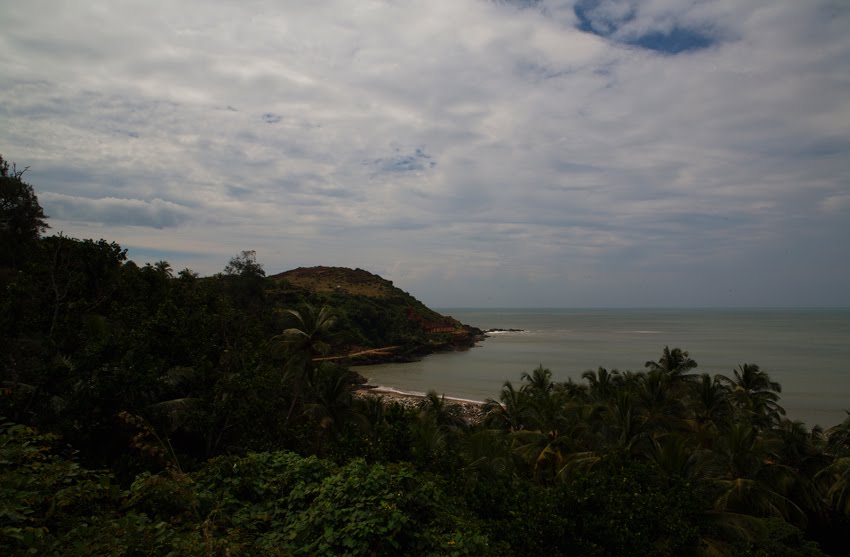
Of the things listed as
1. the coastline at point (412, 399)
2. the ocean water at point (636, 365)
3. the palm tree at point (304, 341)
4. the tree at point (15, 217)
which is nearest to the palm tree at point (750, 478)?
the palm tree at point (304, 341)

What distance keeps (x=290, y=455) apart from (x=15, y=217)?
2071cm

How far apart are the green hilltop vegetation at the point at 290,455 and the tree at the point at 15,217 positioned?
74 millimetres

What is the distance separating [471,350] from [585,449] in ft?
254

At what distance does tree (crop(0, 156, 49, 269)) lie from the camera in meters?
20.5

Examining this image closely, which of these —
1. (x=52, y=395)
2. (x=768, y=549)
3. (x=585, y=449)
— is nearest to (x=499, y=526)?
(x=768, y=549)

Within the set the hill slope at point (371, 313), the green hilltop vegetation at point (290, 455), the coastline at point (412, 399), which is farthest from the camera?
the hill slope at point (371, 313)

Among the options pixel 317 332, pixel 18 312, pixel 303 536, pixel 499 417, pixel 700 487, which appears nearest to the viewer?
pixel 303 536

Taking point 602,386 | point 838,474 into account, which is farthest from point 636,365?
point 838,474

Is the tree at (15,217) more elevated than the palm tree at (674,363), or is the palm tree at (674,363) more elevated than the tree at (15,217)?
the tree at (15,217)

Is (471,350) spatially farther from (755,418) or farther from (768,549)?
(768,549)

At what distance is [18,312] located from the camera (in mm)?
12859

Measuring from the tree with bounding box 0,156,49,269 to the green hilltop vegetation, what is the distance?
0.07 meters

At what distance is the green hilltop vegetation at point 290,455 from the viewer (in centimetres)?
604

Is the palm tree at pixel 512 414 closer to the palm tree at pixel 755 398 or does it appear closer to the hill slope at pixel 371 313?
the palm tree at pixel 755 398
